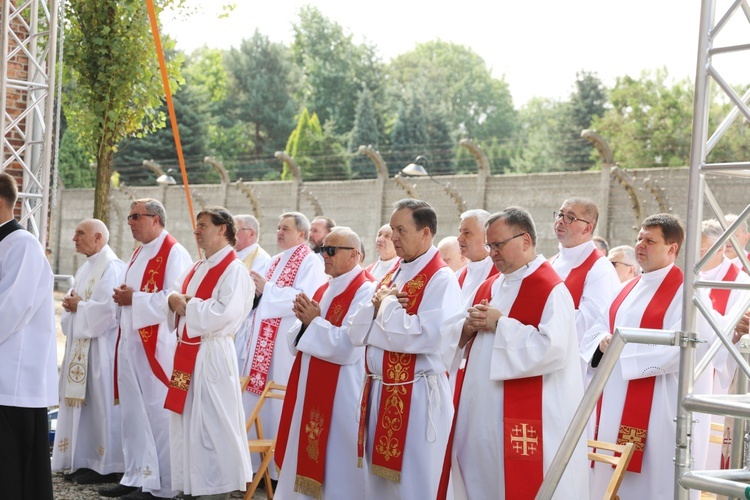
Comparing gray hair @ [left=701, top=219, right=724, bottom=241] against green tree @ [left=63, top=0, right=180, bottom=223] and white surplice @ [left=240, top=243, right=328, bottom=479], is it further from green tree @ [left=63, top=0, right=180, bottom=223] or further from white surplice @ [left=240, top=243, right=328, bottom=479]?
green tree @ [left=63, top=0, right=180, bottom=223]

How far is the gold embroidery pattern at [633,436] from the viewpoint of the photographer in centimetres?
570

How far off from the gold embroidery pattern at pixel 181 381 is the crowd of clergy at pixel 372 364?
0.05ft

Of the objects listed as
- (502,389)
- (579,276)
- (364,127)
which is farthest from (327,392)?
(364,127)

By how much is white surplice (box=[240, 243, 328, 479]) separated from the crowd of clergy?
0.61 meters

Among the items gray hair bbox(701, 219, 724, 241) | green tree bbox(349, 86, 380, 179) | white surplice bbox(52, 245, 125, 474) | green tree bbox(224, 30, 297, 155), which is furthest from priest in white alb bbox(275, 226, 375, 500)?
green tree bbox(224, 30, 297, 155)

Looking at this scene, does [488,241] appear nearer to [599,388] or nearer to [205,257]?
[599,388]

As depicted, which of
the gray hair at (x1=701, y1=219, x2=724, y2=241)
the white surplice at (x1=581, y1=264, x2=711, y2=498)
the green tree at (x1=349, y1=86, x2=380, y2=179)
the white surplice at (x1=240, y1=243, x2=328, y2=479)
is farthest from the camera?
the green tree at (x1=349, y1=86, x2=380, y2=179)

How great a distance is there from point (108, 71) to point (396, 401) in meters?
5.85

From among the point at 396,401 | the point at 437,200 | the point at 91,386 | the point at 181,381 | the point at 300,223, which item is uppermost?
the point at 437,200

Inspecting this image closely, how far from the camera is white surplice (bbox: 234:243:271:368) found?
853 centimetres

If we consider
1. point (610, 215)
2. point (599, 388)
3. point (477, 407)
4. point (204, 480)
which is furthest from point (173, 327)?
point (610, 215)

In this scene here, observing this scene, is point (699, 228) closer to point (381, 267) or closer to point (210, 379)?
point (210, 379)

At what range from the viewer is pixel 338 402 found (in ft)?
19.4

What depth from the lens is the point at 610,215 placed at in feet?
49.0
